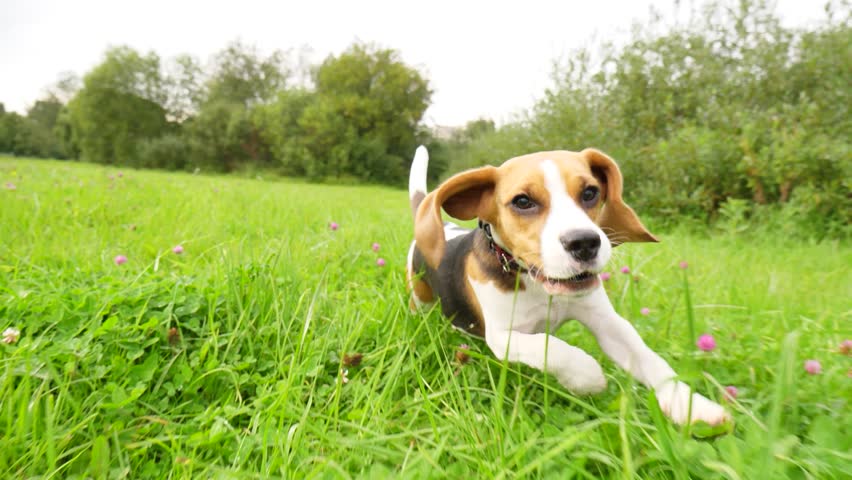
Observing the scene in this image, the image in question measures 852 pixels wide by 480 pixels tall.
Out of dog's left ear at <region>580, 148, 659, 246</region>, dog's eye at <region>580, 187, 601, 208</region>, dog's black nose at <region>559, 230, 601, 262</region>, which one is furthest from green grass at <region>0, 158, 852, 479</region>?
dog's eye at <region>580, 187, 601, 208</region>

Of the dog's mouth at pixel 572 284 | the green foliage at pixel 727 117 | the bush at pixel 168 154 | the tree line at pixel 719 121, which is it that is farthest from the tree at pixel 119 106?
the dog's mouth at pixel 572 284

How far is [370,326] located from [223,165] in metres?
35.4

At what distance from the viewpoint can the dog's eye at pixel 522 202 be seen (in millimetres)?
1816

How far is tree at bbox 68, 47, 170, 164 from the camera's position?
36312 millimetres

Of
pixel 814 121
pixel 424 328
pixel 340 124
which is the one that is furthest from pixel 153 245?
pixel 340 124

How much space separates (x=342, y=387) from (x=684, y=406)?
1.28 meters

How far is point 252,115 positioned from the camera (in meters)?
32.8

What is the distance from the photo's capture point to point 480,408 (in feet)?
5.49

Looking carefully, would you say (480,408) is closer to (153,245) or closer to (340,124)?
(153,245)

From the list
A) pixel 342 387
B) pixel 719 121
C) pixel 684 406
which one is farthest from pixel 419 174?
pixel 719 121

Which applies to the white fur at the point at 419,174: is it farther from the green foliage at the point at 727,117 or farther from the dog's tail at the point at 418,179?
the green foliage at the point at 727,117

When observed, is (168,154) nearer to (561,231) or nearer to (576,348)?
(561,231)

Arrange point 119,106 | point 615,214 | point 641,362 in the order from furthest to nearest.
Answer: point 119,106, point 615,214, point 641,362

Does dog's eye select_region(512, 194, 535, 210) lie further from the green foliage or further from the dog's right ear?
the green foliage
